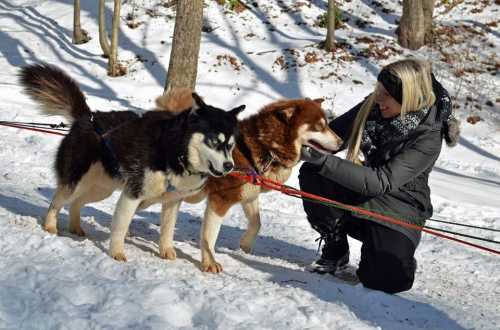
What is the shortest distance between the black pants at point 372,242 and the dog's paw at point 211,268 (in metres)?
0.95

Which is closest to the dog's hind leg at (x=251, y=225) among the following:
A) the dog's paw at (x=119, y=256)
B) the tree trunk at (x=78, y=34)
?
the dog's paw at (x=119, y=256)

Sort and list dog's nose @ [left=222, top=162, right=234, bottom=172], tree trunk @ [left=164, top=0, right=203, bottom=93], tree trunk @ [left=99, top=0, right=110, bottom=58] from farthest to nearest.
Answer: tree trunk @ [left=99, top=0, right=110, bottom=58] → tree trunk @ [left=164, top=0, right=203, bottom=93] → dog's nose @ [left=222, top=162, right=234, bottom=172]

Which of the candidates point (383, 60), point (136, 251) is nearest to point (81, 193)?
point (136, 251)

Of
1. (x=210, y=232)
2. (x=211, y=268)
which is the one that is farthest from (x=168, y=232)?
(x=211, y=268)

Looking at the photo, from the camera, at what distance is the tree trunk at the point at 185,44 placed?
889cm

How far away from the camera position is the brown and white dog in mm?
4039

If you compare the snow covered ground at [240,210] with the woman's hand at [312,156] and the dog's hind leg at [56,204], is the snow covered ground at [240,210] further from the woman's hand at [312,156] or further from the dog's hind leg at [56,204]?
the woman's hand at [312,156]

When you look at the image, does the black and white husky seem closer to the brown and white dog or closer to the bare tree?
the brown and white dog

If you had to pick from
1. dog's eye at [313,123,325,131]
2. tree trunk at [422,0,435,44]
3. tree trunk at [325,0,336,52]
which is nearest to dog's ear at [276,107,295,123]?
dog's eye at [313,123,325,131]

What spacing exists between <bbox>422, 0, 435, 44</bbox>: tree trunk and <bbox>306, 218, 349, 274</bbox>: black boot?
10.7 m

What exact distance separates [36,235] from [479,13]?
47.7 feet

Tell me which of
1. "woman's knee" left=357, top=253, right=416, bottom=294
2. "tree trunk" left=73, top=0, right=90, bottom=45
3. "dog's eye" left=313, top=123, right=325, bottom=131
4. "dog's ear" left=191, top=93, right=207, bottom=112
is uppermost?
"dog's ear" left=191, top=93, right=207, bottom=112

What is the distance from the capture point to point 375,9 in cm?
1598

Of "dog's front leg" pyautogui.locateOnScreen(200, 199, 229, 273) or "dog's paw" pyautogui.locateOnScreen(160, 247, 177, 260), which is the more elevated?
"dog's front leg" pyautogui.locateOnScreen(200, 199, 229, 273)
